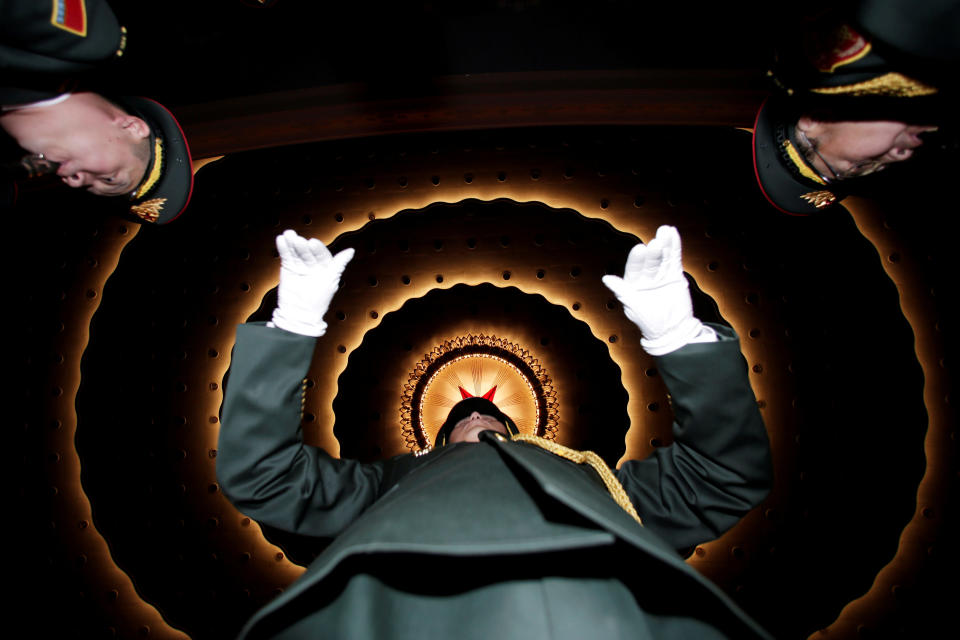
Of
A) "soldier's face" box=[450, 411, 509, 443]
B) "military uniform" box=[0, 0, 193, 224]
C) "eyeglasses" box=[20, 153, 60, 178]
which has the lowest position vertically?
"soldier's face" box=[450, 411, 509, 443]

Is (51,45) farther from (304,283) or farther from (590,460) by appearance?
(590,460)

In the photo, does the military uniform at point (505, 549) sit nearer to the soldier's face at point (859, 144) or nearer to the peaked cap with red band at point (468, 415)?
the peaked cap with red band at point (468, 415)

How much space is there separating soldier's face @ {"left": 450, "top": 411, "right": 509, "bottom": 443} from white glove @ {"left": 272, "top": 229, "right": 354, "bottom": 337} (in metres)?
0.72

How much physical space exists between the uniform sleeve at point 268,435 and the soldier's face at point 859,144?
6.00 feet

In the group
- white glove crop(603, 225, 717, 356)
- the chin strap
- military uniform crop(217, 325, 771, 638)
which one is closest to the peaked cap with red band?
the chin strap

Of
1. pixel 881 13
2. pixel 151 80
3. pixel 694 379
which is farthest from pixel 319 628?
pixel 151 80

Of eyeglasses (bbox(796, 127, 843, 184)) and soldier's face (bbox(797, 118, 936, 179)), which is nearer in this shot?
soldier's face (bbox(797, 118, 936, 179))

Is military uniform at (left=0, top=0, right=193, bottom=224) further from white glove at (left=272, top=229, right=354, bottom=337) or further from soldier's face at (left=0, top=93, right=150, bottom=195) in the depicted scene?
white glove at (left=272, top=229, right=354, bottom=337)

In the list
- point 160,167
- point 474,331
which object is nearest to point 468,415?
point 474,331

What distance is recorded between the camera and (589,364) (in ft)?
8.21

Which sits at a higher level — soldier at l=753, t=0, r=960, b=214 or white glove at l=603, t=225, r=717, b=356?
soldier at l=753, t=0, r=960, b=214

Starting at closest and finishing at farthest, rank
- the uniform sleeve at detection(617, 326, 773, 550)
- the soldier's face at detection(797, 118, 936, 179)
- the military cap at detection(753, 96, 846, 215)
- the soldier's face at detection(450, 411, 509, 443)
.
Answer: the soldier's face at detection(797, 118, 936, 179) < the uniform sleeve at detection(617, 326, 773, 550) < the military cap at detection(753, 96, 846, 215) < the soldier's face at detection(450, 411, 509, 443)

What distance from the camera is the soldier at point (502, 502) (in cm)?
→ 84

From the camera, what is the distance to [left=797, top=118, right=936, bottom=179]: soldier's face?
3.91ft
